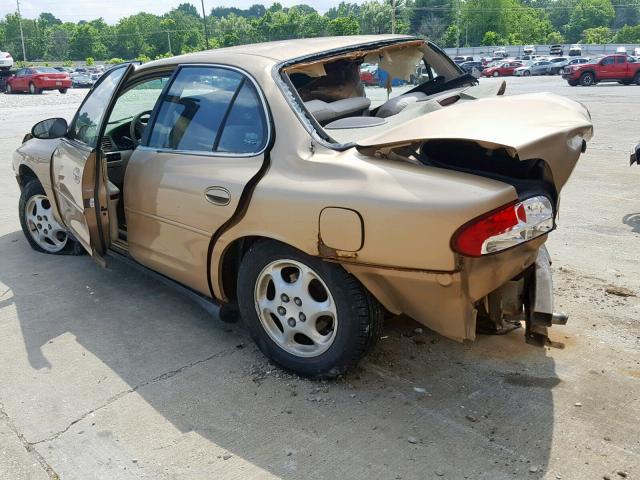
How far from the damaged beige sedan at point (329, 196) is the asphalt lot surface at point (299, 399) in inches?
11.6

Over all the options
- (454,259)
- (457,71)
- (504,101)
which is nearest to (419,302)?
(454,259)

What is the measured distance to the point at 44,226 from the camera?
18.4ft

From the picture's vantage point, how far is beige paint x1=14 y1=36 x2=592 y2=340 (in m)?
2.72

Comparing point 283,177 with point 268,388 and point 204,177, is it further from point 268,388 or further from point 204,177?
point 268,388

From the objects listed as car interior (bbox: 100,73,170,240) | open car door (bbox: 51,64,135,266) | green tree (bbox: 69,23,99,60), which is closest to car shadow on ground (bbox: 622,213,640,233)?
car interior (bbox: 100,73,170,240)

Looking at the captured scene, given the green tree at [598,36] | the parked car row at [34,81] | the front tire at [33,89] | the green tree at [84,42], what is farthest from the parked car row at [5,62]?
the green tree at [598,36]

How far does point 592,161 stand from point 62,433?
862cm

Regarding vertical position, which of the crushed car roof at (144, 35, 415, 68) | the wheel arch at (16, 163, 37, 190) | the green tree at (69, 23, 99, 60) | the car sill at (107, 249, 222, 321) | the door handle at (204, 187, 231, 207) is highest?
the green tree at (69, 23, 99, 60)

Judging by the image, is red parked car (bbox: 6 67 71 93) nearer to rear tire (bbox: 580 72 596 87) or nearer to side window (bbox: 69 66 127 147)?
rear tire (bbox: 580 72 596 87)

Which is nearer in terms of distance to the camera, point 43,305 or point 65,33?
point 43,305

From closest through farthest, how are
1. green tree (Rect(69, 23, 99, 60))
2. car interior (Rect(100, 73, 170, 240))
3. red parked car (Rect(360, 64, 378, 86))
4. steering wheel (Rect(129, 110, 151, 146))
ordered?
car interior (Rect(100, 73, 170, 240)) → red parked car (Rect(360, 64, 378, 86)) → steering wheel (Rect(129, 110, 151, 146)) → green tree (Rect(69, 23, 99, 60))

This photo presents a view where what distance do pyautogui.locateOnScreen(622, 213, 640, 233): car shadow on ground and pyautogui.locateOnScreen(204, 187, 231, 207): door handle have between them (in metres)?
4.17

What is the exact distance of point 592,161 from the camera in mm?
9445

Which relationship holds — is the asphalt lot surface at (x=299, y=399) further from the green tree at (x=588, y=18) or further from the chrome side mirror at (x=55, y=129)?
the green tree at (x=588, y=18)
